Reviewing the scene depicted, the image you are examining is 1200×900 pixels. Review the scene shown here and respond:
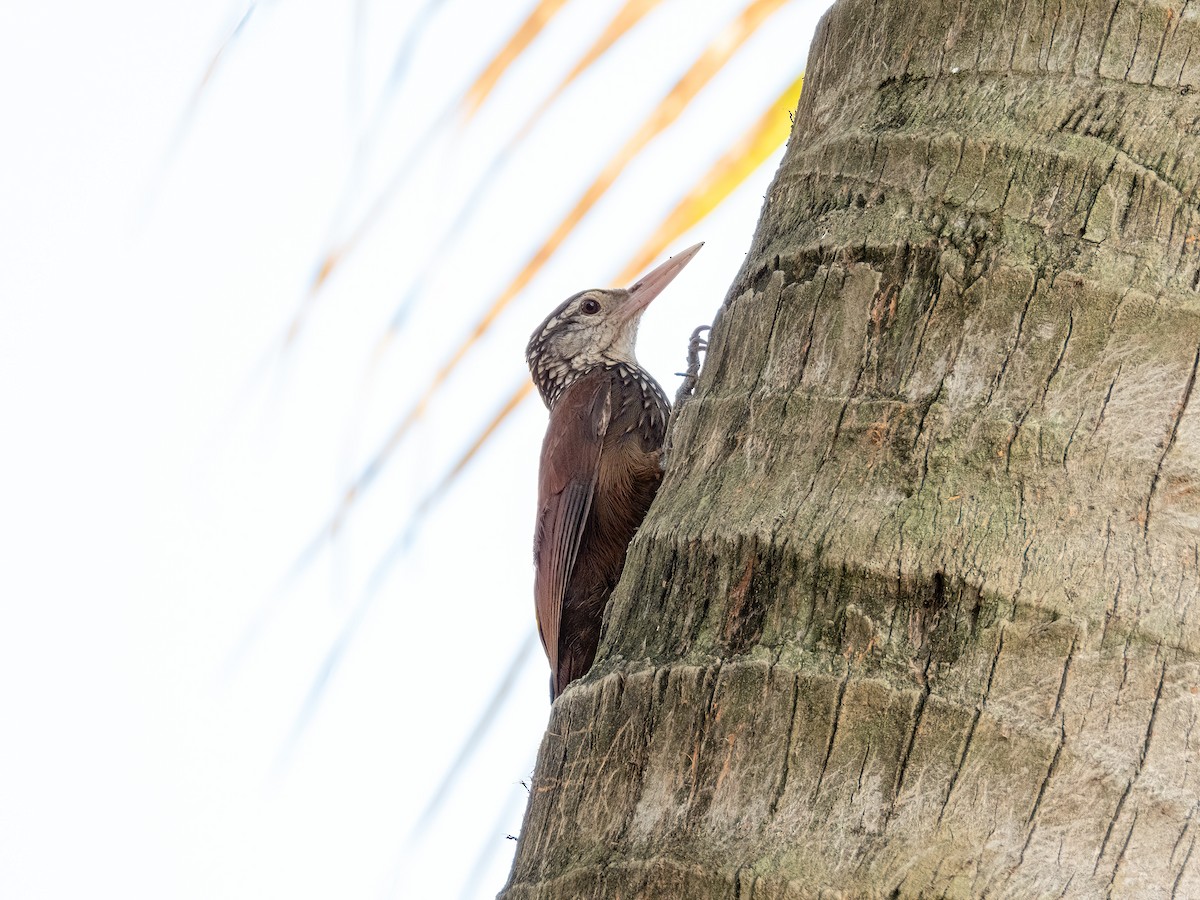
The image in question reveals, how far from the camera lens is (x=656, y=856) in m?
1.65

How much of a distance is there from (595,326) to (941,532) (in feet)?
12.3

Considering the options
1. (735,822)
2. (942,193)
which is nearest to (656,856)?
(735,822)

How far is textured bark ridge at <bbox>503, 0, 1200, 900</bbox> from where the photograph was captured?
158cm

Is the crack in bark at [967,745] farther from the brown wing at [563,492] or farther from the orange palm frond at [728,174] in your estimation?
the brown wing at [563,492]

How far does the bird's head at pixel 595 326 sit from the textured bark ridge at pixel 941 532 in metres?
3.09

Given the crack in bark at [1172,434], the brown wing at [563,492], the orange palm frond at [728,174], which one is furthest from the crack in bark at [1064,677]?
the brown wing at [563,492]

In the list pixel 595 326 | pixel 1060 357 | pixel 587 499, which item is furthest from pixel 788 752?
pixel 595 326

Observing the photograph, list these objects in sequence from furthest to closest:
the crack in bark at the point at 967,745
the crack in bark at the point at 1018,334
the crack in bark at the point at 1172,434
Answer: the crack in bark at the point at 1018,334
the crack in bark at the point at 1172,434
the crack in bark at the point at 967,745

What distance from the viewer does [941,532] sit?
177 cm

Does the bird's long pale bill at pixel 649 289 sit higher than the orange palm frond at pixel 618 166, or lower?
higher

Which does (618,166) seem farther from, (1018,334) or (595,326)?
(595,326)

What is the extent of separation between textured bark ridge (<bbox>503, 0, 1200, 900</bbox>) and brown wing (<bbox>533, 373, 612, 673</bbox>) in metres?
2.06

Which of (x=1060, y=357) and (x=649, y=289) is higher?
(x=649, y=289)

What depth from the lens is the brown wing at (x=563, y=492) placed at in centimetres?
429
